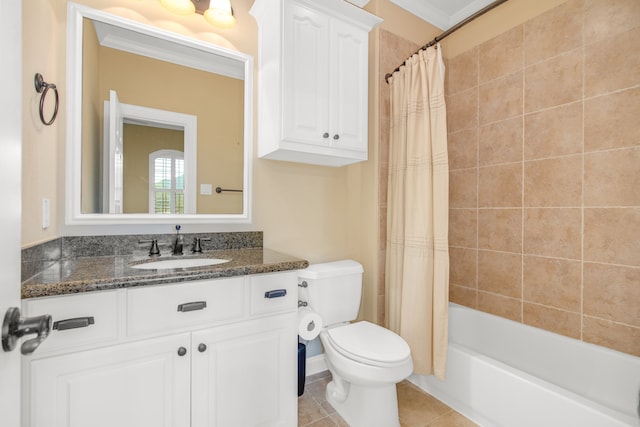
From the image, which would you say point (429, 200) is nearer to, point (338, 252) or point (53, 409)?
point (338, 252)

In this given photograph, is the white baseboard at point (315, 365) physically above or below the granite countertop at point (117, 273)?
below

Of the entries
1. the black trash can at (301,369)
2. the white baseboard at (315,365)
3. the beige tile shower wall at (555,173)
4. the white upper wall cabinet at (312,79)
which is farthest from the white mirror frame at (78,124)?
the beige tile shower wall at (555,173)

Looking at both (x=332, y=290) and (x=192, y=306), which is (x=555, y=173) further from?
(x=192, y=306)

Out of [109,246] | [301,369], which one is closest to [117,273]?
[109,246]

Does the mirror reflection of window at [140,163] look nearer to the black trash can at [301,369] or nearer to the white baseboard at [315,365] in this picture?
the black trash can at [301,369]

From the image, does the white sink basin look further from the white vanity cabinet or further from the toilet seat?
the toilet seat

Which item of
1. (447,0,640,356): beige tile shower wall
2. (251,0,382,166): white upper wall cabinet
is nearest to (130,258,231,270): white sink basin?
(251,0,382,166): white upper wall cabinet

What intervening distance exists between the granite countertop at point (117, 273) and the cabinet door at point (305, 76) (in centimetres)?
70

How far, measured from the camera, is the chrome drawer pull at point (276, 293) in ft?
3.93

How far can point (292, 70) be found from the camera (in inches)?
60.2

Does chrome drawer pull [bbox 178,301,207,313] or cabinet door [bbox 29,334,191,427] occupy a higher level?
chrome drawer pull [bbox 178,301,207,313]

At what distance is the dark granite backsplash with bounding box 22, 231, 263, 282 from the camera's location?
1007 millimetres

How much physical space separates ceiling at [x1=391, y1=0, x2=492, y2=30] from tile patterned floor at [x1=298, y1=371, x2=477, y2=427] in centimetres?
263

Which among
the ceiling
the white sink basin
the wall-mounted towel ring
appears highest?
the ceiling
